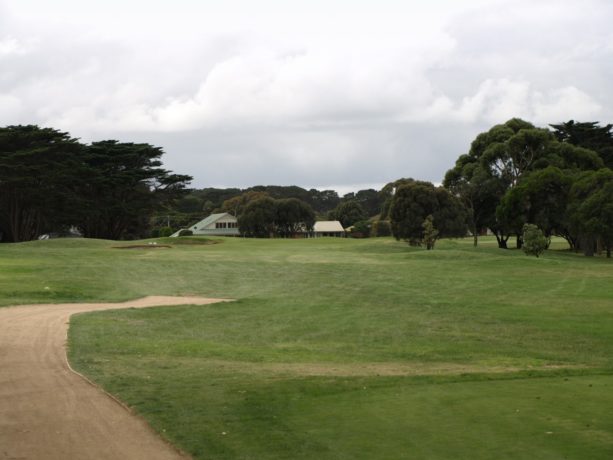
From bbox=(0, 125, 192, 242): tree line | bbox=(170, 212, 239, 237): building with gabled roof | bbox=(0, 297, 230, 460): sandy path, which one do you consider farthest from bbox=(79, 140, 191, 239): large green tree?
bbox=(0, 297, 230, 460): sandy path

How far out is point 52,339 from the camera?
18.1 m

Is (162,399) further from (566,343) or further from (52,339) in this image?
(566,343)

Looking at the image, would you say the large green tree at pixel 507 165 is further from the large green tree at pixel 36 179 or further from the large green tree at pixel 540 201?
the large green tree at pixel 36 179

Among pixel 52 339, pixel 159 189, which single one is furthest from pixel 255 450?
pixel 159 189

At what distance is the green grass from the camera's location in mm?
9062

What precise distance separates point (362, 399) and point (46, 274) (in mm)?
26499

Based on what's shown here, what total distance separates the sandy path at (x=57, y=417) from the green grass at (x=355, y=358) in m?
0.38

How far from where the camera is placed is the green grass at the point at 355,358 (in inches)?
357

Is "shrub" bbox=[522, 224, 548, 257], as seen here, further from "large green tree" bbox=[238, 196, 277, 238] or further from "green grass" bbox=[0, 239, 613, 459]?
"large green tree" bbox=[238, 196, 277, 238]

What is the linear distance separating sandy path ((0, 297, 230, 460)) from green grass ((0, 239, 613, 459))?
0.38 metres

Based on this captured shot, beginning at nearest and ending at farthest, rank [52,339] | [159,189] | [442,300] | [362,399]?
[362,399], [52,339], [442,300], [159,189]

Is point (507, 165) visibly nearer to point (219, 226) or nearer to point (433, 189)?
point (433, 189)

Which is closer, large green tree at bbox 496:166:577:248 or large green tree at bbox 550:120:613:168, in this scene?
large green tree at bbox 496:166:577:248

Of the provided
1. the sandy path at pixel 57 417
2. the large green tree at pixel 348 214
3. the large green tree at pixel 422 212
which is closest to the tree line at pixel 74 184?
the large green tree at pixel 422 212
